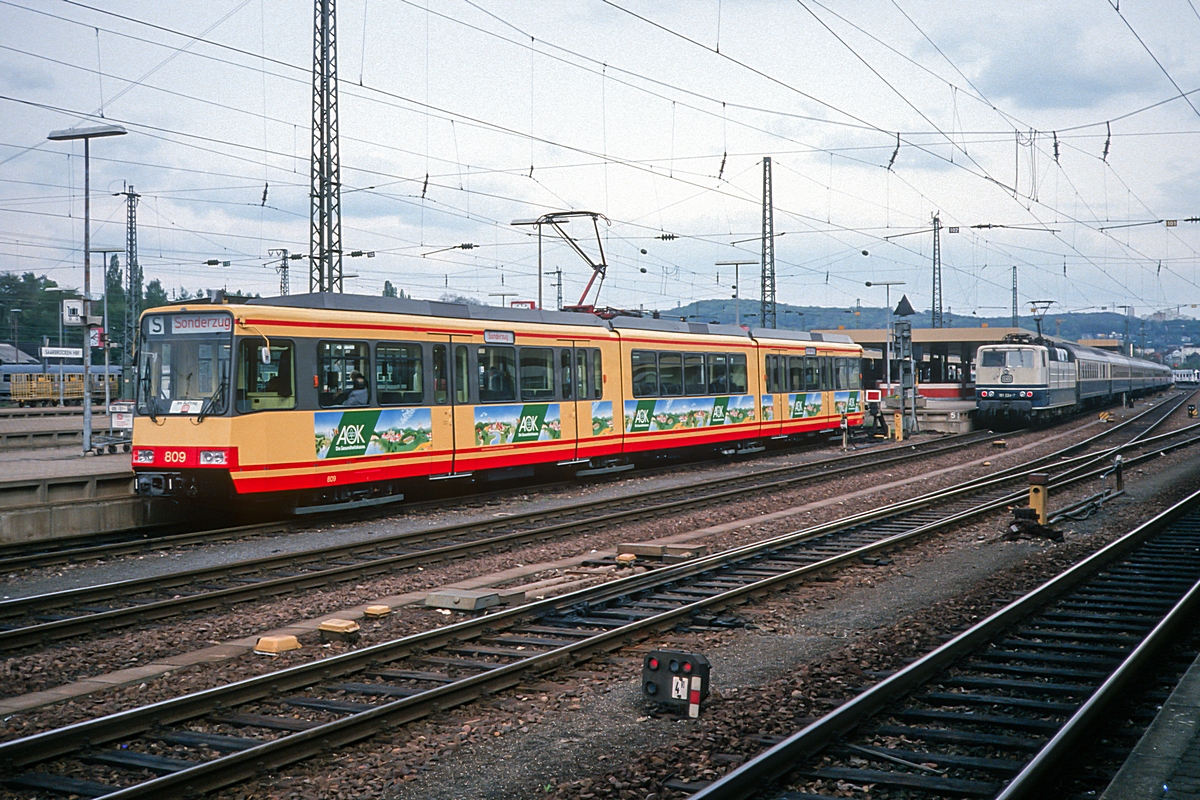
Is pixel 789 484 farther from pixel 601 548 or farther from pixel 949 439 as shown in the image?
pixel 949 439

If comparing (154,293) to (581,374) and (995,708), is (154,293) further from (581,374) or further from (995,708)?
(995,708)

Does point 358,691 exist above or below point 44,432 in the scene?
below

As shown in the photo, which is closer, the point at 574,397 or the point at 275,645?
the point at 275,645

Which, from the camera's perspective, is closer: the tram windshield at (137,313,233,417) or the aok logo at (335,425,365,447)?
the tram windshield at (137,313,233,417)

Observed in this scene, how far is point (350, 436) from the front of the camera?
16109mm

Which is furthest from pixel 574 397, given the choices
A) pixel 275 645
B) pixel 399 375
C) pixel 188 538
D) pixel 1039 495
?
pixel 275 645

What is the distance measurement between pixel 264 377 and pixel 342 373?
52.9 inches

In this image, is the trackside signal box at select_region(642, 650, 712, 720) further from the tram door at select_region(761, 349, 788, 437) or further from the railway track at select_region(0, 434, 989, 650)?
the tram door at select_region(761, 349, 788, 437)

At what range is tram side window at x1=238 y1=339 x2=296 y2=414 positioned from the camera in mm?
14641

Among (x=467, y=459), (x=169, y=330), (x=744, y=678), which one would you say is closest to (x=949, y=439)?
(x=467, y=459)

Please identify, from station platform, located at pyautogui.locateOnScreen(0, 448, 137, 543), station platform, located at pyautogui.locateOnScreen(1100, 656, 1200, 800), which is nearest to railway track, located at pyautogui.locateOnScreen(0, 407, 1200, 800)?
station platform, located at pyautogui.locateOnScreen(1100, 656, 1200, 800)

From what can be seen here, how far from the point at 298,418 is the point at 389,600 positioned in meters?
5.44

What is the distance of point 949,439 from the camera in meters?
35.7

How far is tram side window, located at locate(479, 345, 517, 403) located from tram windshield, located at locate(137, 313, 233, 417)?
5036 millimetres
